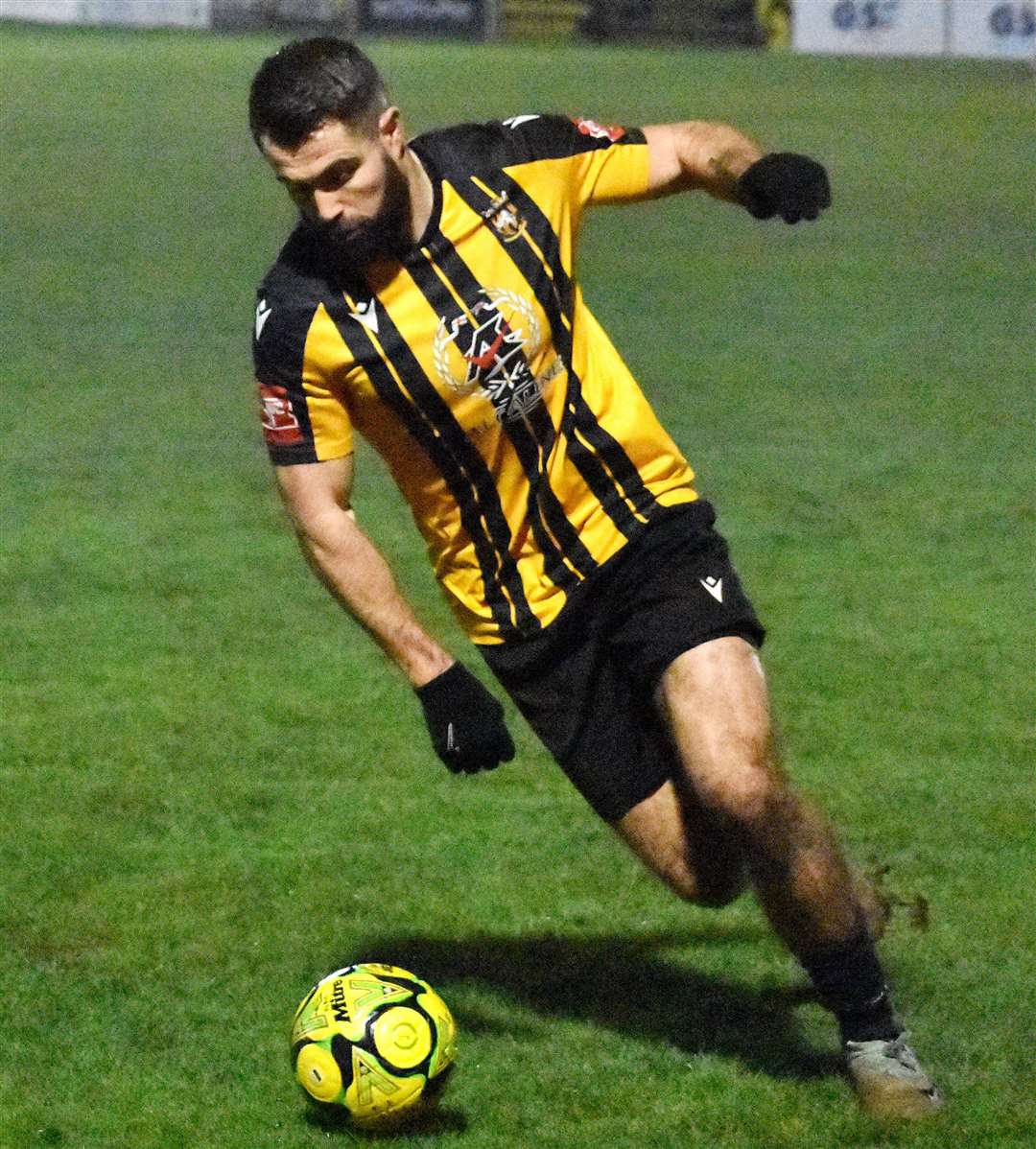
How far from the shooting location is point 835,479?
36.8 feet

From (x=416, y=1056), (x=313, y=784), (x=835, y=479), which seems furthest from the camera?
(x=835, y=479)

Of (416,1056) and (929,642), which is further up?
(416,1056)

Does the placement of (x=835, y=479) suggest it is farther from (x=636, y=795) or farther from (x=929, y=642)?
(x=636, y=795)

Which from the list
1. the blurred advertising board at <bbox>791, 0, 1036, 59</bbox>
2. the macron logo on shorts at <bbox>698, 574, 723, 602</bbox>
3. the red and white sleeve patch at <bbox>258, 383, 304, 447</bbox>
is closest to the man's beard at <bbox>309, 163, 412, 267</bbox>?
the red and white sleeve patch at <bbox>258, 383, 304, 447</bbox>

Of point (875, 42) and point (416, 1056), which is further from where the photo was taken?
point (875, 42)

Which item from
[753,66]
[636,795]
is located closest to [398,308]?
[636,795]

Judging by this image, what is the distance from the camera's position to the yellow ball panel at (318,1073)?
4.70 metres

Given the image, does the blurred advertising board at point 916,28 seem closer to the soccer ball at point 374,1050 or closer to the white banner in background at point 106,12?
the white banner in background at point 106,12

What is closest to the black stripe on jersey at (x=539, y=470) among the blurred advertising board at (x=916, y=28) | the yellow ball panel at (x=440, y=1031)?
the yellow ball panel at (x=440, y=1031)

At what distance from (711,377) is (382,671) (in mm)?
6198

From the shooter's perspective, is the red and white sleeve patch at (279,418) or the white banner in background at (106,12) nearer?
the red and white sleeve patch at (279,418)

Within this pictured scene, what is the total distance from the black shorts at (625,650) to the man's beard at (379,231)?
88cm

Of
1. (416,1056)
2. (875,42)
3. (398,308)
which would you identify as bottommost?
(875,42)

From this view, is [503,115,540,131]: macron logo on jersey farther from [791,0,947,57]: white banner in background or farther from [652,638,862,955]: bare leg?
[791,0,947,57]: white banner in background
